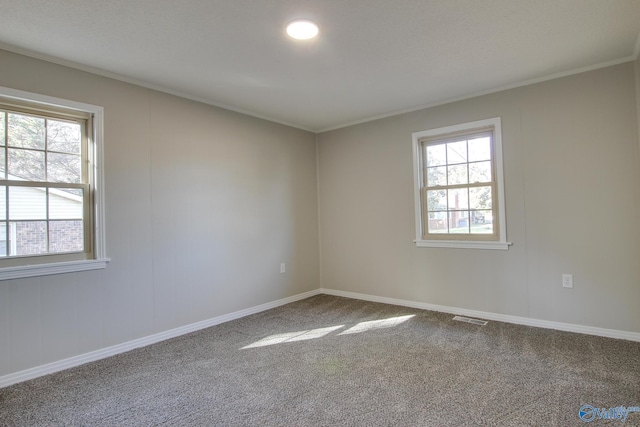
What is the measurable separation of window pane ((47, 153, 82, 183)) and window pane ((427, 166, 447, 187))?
352cm

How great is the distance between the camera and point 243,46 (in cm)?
248

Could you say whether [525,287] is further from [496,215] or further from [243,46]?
[243,46]

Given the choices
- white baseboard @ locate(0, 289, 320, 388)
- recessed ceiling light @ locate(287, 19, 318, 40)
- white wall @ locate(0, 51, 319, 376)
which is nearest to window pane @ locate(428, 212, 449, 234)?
white wall @ locate(0, 51, 319, 376)

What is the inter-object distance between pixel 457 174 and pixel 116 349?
3773 millimetres

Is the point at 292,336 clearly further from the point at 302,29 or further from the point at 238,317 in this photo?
the point at 302,29

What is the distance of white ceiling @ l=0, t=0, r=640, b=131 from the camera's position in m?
2.06

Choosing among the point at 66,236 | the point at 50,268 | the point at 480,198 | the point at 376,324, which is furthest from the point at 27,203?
the point at 480,198

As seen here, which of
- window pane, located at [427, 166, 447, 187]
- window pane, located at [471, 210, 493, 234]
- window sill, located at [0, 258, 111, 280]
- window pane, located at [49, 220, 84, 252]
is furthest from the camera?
window pane, located at [427, 166, 447, 187]

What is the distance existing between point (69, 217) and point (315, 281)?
310 centimetres

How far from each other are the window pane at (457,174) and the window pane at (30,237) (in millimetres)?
3856

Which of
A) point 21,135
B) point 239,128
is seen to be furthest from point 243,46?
point 21,135

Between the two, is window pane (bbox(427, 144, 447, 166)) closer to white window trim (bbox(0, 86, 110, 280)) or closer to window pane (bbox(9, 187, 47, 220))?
white window trim (bbox(0, 86, 110, 280))

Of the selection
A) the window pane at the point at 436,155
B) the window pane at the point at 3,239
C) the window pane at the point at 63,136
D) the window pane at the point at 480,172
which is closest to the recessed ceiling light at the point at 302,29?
the window pane at the point at 63,136

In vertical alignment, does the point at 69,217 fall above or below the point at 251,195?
below
